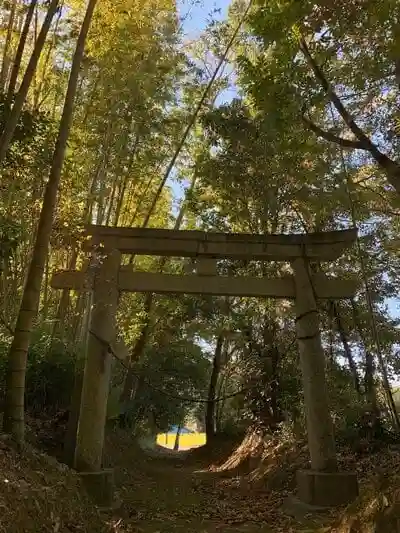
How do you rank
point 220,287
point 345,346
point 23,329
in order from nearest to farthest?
point 23,329 → point 220,287 → point 345,346

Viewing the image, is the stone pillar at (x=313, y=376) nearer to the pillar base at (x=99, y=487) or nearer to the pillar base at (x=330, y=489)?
the pillar base at (x=330, y=489)

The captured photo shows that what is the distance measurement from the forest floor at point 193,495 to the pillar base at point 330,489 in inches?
7.9

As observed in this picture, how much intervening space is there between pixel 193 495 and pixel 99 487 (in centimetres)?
246

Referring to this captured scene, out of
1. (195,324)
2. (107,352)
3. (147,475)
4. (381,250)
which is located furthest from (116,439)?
(381,250)

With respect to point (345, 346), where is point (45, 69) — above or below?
above

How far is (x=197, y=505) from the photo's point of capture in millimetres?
5750

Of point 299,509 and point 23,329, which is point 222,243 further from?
point 299,509

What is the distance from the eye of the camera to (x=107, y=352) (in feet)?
16.2

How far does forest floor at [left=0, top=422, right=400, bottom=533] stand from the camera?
8.73 feet

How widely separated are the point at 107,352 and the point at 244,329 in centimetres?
382

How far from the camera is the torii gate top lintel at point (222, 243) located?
5207mm

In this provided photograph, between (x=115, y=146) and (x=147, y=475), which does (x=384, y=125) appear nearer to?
(x=115, y=146)

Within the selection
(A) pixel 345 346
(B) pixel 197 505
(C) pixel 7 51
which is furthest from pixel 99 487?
(C) pixel 7 51

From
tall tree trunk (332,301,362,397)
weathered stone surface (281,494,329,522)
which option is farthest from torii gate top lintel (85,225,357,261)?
tall tree trunk (332,301,362,397)
